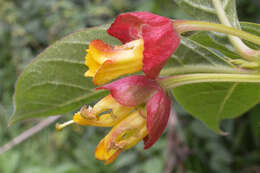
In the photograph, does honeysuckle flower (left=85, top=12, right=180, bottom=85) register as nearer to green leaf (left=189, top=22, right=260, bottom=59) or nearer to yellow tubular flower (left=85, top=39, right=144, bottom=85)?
yellow tubular flower (left=85, top=39, right=144, bottom=85)

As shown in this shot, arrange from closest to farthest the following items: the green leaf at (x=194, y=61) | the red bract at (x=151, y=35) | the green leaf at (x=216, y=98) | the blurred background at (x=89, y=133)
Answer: the red bract at (x=151, y=35) → the green leaf at (x=194, y=61) → the green leaf at (x=216, y=98) → the blurred background at (x=89, y=133)

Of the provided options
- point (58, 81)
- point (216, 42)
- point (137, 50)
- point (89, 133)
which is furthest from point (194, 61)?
point (89, 133)

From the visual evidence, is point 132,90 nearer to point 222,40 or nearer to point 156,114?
point 156,114

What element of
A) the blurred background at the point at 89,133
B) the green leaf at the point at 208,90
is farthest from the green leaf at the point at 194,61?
the blurred background at the point at 89,133

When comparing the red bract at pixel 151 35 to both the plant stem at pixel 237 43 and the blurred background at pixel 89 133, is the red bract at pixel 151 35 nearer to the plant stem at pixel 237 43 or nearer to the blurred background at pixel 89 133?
the plant stem at pixel 237 43

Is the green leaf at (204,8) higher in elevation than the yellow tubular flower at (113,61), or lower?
higher
